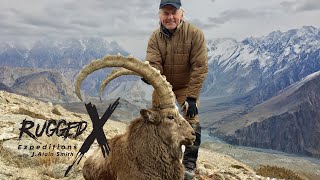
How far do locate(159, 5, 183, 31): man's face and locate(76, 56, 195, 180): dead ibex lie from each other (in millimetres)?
1835

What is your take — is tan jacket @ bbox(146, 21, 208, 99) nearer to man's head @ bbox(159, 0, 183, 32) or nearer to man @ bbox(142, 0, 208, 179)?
man @ bbox(142, 0, 208, 179)

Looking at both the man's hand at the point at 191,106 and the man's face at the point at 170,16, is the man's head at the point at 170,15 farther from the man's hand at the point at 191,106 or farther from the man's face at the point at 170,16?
the man's hand at the point at 191,106

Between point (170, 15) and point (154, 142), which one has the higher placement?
point (170, 15)

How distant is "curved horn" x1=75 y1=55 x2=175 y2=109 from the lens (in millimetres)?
7863

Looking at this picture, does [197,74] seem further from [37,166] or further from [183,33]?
[37,166]

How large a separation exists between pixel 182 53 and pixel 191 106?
1353mm

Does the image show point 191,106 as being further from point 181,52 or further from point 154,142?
point 154,142

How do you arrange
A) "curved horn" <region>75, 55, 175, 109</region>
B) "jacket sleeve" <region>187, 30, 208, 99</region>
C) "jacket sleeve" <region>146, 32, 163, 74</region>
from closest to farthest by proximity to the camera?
1. "curved horn" <region>75, 55, 175, 109</region>
2. "jacket sleeve" <region>187, 30, 208, 99</region>
3. "jacket sleeve" <region>146, 32, 163, 74</region>

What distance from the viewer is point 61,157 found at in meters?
13.4

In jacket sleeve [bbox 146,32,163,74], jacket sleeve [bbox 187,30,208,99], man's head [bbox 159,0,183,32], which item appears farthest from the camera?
jacket sleeve [bbox 146,32,163,74]

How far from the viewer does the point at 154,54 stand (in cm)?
1016

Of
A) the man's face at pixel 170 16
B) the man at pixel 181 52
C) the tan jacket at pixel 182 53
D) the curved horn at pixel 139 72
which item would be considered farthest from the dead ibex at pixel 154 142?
the man's face at pixel 170 16

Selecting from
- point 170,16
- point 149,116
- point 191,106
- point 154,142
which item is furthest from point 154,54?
point 154,142

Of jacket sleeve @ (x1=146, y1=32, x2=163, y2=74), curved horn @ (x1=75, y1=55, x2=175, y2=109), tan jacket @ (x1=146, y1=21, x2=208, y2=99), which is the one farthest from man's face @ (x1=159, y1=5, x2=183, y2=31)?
curved horn @ (x1=75, y1=55, x2=175, y2=109)
